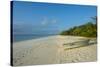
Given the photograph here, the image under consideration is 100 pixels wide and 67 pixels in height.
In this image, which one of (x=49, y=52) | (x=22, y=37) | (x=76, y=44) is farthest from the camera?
(x=76, y=44)

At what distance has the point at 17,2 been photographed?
220 centimetres

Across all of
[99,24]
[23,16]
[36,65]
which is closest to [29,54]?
[36,65]

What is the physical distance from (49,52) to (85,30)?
58 centimetres

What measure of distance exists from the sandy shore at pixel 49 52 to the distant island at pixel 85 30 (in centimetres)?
6

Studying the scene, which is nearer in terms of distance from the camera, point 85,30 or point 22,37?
point 22,37

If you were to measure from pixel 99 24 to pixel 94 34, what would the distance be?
158mm

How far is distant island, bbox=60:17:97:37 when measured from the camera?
242cm

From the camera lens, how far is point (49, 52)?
232cm

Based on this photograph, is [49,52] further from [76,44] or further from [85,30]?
[85,30]

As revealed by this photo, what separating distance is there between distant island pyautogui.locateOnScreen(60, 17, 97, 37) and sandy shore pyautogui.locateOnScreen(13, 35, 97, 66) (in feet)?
0.21

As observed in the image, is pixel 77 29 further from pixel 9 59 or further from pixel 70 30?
pixel 9 59

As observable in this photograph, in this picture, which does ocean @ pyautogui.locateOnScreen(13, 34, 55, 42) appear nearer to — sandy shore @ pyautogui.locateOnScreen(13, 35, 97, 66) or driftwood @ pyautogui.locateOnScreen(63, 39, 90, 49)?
sandy shore @ pyautogui.locateOnScreen(13, 35, 97, 66)

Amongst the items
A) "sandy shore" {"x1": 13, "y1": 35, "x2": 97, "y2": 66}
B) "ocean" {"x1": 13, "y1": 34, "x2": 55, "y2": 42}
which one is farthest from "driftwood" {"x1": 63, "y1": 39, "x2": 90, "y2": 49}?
"ocean" {"x1": 13, "y1": 34, "x2": 55, "y2": 42}

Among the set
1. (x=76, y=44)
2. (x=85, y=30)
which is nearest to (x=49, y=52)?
(x=76, y=44)
